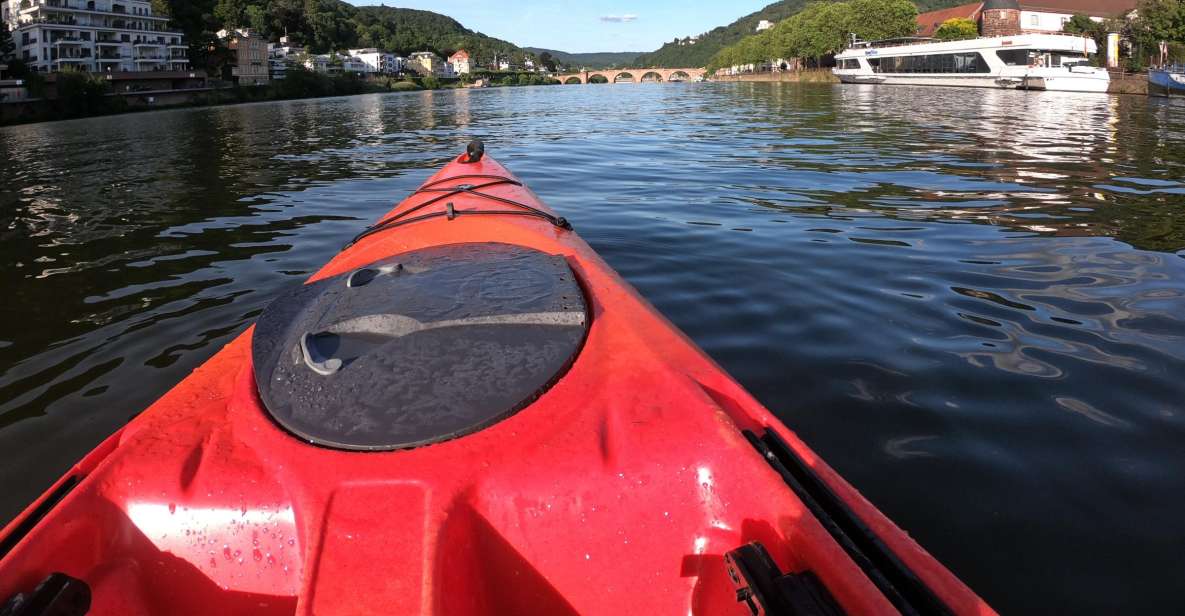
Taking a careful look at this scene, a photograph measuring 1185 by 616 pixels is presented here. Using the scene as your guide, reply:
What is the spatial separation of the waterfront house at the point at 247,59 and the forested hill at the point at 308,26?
2700 mm

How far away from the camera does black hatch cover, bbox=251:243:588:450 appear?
1.70 m

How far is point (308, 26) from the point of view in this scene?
112 m

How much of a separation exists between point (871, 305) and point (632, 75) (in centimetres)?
13664

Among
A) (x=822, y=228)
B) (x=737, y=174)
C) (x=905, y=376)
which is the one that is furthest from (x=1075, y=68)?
(x=905, y=376)

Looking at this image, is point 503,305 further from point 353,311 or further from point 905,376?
point 905,376

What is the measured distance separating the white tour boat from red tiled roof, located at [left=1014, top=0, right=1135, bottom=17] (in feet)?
118

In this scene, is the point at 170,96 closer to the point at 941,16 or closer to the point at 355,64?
the point at 355,64

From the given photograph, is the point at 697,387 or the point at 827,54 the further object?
the point at 827,54

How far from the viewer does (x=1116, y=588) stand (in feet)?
6.49

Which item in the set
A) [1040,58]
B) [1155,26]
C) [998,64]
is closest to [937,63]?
[998,64]

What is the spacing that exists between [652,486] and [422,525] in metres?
0.54

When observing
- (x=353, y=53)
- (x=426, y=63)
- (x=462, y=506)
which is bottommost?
(x=462, y=506)

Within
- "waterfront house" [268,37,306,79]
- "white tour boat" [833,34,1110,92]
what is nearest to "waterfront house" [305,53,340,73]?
"waterfront house" [268,37,306,79]

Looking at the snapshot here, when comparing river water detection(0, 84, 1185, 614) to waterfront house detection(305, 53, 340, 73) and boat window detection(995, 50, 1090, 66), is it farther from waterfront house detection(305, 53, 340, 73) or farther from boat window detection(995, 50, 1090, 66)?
waterfront house detection(305, 53, 340, 73)
